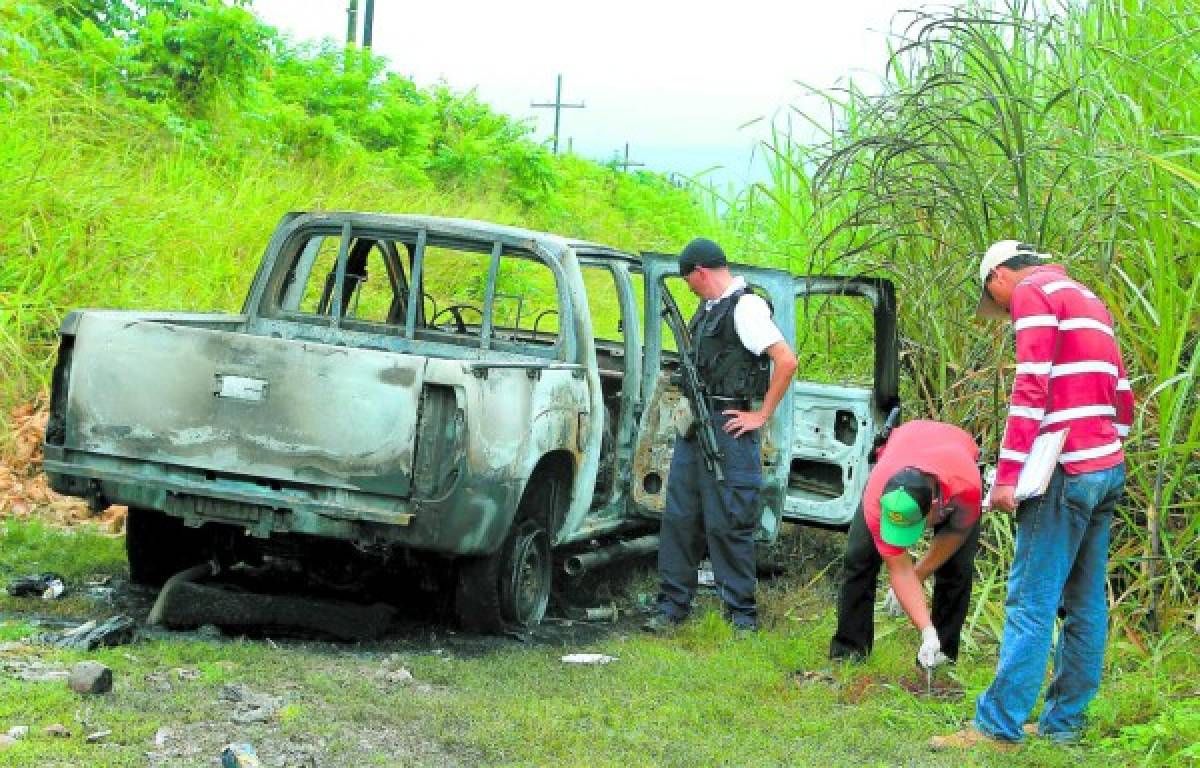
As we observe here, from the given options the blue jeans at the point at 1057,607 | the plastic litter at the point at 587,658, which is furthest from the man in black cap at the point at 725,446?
the blue jeans at the point at 1057,607

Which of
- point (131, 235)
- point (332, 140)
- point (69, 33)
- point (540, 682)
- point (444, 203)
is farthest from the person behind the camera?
point (444, 203)

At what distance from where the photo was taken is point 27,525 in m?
7.68

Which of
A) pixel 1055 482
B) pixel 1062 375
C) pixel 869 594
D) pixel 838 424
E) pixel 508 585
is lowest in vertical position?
pixel 508 585

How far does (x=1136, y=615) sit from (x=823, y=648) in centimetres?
132

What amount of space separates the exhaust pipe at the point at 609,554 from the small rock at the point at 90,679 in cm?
264

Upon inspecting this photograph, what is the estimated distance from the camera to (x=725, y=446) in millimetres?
6832

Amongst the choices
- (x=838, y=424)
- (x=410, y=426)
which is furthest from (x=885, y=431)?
(x=410, y=426)

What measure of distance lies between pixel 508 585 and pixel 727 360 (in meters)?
1.40

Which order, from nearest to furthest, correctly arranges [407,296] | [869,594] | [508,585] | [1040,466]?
[1040,466] → [869,594] → [508,585] → [407,296]

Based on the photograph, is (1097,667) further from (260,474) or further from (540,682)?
(260,474)

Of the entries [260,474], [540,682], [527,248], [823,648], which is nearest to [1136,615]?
[823,648]

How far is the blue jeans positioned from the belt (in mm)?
1935

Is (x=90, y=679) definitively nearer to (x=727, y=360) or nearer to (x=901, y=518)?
(x=901, y=518)

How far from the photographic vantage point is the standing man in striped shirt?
4816 mm
